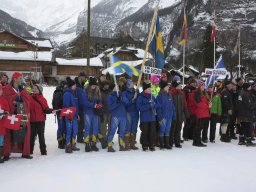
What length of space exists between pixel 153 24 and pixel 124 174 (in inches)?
166

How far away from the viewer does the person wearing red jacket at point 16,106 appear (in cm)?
783

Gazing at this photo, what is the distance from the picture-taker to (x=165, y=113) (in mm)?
9406

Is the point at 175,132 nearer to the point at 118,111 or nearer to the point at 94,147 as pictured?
the point at 118,111

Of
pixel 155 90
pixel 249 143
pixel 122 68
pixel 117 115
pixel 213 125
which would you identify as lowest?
pixel 249 143

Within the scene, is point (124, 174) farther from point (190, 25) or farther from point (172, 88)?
point (190, 25)

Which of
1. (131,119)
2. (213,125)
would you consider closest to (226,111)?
(213,125)

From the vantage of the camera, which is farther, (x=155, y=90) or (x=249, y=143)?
(x=249, y=143)

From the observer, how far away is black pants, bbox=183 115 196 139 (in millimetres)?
10904

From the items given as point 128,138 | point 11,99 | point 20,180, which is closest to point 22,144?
point 11,99

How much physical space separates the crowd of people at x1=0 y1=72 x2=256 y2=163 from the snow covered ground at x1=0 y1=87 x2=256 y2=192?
435mm

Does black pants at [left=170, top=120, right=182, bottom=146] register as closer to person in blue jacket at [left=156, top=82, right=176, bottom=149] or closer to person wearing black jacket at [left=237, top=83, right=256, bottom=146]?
person in blue jacket at [left=156, top=82, right=176, bottom=149]

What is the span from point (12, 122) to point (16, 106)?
446 millimetres

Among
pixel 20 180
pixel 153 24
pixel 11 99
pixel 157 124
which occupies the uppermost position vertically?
pixel 153 24

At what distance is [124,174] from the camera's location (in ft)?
22.5
